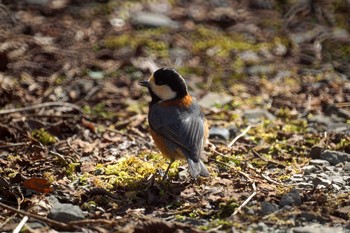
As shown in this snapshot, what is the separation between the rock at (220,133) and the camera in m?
6.42

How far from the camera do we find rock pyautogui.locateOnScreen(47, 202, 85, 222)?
13.8ft

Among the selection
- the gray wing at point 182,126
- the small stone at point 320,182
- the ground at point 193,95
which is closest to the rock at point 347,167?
the ground at point 193,95

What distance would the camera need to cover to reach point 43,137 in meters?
6.16

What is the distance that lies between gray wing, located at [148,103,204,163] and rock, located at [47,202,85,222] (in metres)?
1.04

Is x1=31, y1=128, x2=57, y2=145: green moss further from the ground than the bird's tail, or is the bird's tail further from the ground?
the bird's tail

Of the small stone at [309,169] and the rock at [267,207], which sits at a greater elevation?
the rock at [267,207]

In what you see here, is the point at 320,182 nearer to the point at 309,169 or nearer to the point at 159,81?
the point at 309,169

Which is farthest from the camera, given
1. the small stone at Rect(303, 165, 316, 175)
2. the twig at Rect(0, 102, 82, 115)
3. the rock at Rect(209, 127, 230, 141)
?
the twig at Rect(0, 102, 82, 115)

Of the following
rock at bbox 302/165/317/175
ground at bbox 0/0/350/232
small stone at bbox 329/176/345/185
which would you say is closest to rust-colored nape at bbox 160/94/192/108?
ground at bbox 0/0/350/232

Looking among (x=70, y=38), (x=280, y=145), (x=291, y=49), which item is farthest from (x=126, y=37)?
(x=280, y=145)

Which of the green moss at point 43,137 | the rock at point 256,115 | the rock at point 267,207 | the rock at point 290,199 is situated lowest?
the green moss at point 43,137

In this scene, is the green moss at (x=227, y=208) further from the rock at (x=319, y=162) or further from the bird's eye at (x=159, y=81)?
the bird's eye at (x=159, y=81)

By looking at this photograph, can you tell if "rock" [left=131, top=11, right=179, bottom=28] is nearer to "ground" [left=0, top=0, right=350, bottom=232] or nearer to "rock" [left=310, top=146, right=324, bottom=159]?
"ground" [left=0, top=0, right=350, bottom=232]

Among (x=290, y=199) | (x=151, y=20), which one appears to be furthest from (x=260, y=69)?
(x=290, y=199)
